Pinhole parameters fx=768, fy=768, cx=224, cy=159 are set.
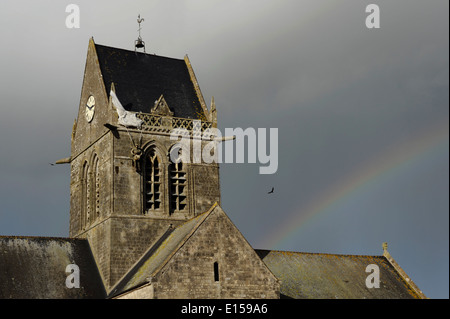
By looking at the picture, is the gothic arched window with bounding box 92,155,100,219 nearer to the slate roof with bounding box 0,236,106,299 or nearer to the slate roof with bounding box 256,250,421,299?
the slate roof with bounding box 0,236,106,299

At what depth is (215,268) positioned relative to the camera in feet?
121

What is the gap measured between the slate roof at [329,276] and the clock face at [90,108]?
13172 millimetres

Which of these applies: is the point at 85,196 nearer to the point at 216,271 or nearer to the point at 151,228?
the point at 151,228

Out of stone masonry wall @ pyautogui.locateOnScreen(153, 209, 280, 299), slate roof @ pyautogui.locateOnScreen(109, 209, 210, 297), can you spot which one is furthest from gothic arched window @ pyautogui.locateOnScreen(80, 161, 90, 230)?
stone masonry wall @ pyautogui.locateOnScreen(153, 209, 280, 299)

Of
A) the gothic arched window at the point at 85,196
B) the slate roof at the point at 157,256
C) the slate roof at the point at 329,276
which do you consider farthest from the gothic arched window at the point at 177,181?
the slate roof at the point at 329,276

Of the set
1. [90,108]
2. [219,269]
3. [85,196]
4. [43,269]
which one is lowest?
[219,269]

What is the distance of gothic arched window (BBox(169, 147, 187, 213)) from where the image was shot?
147 feet

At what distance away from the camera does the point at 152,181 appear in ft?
145

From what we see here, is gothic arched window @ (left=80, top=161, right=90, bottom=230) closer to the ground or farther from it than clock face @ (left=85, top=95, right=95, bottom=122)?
closer to the ground

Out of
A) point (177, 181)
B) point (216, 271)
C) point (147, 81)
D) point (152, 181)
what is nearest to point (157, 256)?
point (216, 271)

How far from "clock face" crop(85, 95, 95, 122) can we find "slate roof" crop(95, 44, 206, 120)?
2.00m

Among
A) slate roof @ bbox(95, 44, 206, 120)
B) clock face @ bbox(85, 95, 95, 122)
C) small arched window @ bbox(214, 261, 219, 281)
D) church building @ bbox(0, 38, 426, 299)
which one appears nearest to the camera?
small arched window @ bbox(214, 261, 219, 281)

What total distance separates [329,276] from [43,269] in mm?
16778
